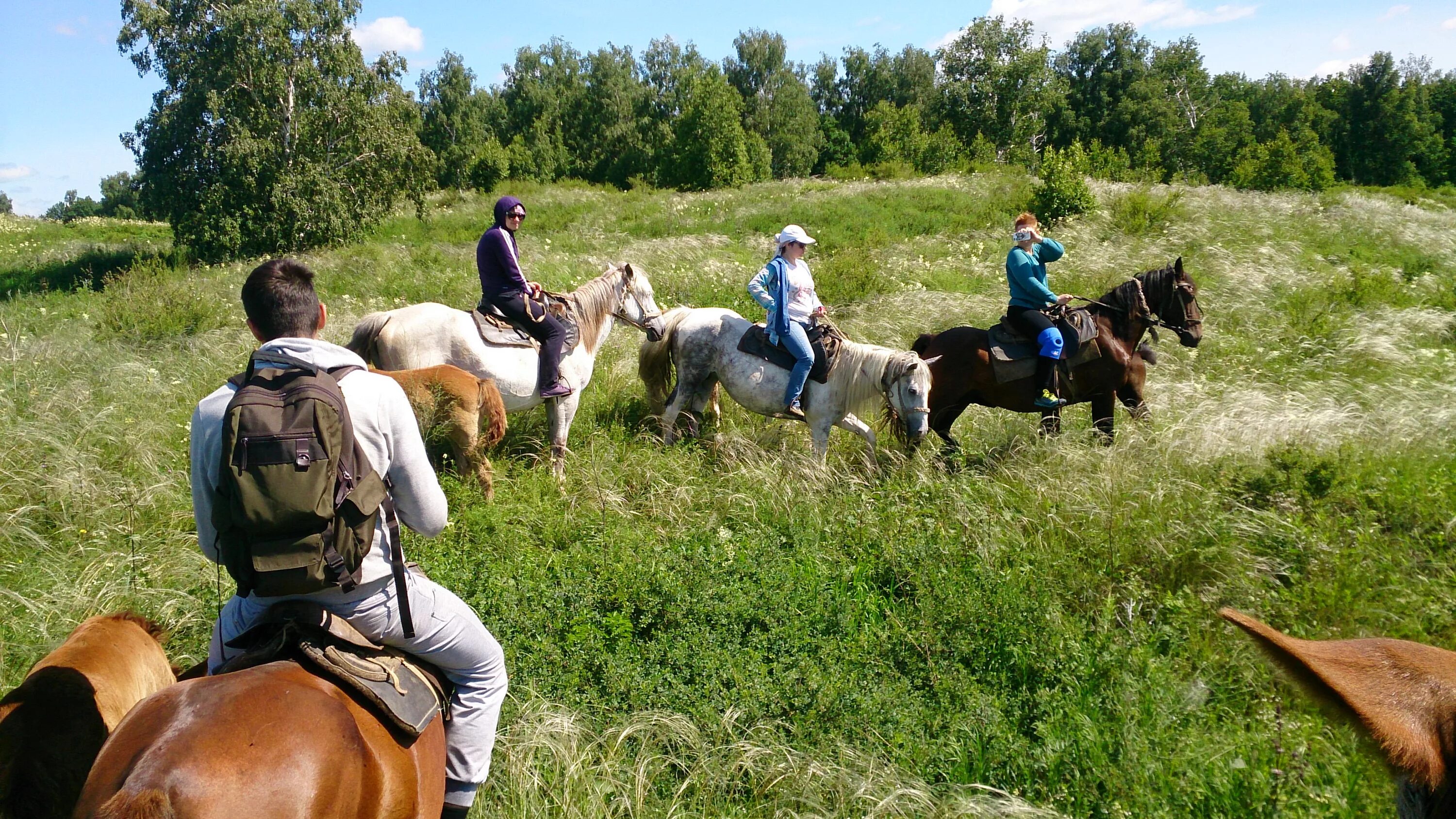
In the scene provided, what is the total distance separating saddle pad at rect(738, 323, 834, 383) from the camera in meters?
7.31

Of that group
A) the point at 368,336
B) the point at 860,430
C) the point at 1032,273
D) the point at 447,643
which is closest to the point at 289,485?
the point at 447,643

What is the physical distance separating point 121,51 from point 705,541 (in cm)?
2820

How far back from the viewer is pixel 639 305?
820cm

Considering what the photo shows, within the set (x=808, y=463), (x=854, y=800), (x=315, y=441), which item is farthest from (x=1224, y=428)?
(x=315, y=441)

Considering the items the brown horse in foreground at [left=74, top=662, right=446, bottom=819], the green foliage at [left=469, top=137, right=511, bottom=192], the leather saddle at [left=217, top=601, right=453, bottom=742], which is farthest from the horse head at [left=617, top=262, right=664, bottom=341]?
the green foliage at [left=469, top=137, right=511, bottom=192]

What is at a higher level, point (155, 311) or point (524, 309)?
point (155, 311)

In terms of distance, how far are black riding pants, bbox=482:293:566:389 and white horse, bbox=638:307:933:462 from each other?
4.26 feet

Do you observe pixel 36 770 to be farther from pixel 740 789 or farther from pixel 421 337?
pixel 421 337

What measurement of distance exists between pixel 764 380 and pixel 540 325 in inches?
86.7

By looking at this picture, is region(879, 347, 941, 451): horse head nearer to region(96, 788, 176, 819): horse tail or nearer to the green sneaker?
the green sneaker

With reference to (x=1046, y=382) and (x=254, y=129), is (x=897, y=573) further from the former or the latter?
(x=254, y=129)

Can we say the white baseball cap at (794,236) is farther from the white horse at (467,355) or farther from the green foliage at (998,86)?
the green foliage at (998,86)

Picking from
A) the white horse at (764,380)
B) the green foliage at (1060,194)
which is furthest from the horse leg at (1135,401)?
the green foliage at (1060,194)

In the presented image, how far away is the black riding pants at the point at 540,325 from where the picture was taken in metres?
7.21
